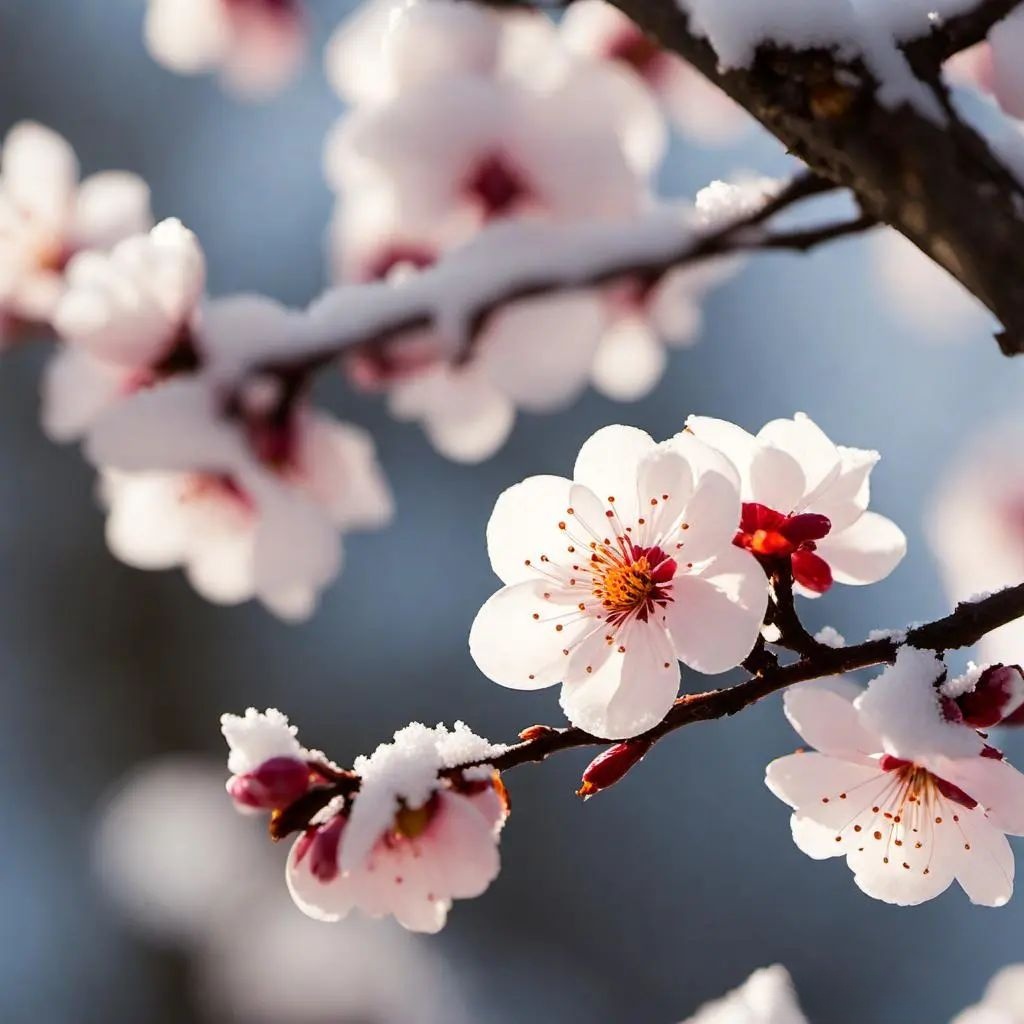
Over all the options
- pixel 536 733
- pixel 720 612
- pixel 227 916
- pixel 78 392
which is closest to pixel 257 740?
pixel 536 733

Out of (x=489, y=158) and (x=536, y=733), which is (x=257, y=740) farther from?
(x=489, y=158)

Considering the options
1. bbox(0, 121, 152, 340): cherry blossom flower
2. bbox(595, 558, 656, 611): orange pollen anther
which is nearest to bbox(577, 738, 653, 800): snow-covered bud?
bbox(595, 558, 656, 611): orange pollen anther

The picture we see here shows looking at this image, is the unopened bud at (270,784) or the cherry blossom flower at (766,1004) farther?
the cherry blossom flower at (766,1004)

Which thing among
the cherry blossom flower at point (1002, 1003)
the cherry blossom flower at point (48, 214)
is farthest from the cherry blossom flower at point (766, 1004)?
the cherry blossom flower at point (48, 214)

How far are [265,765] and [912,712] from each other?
1.10 ft

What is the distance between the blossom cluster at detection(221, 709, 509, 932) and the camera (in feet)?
2.07

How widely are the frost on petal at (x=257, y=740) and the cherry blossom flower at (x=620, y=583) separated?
11 cm

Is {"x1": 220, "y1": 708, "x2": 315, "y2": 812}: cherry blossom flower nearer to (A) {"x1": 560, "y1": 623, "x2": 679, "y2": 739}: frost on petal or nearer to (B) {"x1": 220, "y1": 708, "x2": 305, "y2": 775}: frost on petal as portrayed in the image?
(B) {"x1": 220, "y1": 708, "x2": 305, "y2": 775}: frost on petal

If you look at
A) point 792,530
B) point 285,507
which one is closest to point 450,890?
point 792,530

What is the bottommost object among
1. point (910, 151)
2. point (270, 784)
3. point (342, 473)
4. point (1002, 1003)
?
point (1002, 1003)

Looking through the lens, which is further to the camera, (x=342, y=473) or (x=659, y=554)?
(x=342, y=473)

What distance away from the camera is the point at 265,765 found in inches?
25.0

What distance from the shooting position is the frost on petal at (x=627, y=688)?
0.61 m

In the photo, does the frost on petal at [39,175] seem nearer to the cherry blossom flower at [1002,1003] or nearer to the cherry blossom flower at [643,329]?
the cherry blossom flower at [643,329]
